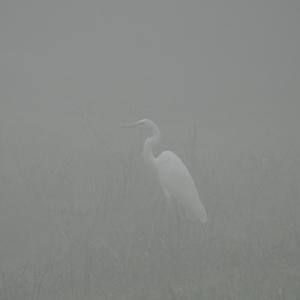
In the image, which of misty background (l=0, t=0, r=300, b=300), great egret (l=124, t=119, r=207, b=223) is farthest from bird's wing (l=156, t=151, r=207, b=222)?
misty background (l=0, t=0, r=300, b=300)

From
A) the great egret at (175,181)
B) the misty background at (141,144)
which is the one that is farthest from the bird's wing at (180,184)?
the misty background at (141,144)

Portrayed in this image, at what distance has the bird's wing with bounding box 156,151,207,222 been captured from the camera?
21.0 ft

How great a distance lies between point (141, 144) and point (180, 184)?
166 cm

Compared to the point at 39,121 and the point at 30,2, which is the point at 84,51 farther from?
the point at 39,121

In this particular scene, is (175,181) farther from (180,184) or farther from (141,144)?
(141,144)

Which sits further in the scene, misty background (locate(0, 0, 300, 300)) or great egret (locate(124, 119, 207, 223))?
great egret (locate(124, 119, 207, 223))

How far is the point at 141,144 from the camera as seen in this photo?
322 inches

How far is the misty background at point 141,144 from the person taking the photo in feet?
17.8

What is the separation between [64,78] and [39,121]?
4462 mm

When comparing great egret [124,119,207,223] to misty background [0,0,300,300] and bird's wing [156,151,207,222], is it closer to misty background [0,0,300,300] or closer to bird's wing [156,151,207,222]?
bird's wing [156,151,207,222]

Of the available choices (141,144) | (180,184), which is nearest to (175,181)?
(180,184)

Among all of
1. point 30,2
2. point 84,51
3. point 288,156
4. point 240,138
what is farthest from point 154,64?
point 288,156

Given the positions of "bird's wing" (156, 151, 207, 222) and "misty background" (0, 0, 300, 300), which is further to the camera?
"bird's wing" (156, 151, 207, 222)

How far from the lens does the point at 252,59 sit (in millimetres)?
18703
